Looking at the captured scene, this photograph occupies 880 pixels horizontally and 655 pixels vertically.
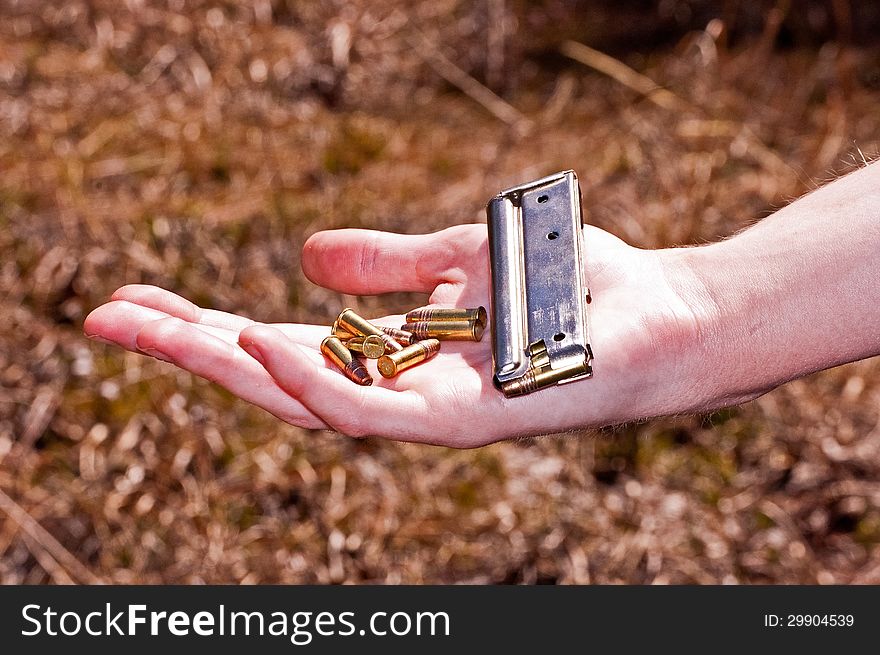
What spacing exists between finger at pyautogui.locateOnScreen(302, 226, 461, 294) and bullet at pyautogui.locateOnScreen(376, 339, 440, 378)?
380mm

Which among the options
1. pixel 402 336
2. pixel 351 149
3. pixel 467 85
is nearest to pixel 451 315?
pixel 402 336

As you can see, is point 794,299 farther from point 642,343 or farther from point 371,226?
point 371,226

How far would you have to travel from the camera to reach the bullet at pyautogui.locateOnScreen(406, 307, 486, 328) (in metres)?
2.92

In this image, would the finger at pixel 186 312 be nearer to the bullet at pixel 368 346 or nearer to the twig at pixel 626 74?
the bullet at pixel 368 346

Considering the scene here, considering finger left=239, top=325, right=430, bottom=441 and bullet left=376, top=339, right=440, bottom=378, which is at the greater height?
bullet left=376, top=339, right=440, bottom=378

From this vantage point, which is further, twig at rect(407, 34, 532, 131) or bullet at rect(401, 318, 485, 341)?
twig at rect(407, 34, 532, 131)

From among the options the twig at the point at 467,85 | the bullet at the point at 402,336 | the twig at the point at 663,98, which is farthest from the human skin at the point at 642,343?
the twig at the point at 467,85

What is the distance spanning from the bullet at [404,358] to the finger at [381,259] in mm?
380

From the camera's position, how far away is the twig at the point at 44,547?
4.00 meters

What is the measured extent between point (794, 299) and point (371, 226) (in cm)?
303

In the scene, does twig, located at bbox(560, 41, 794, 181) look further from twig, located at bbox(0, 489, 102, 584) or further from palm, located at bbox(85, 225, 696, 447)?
twig, located at bbox(0, 489, 102, 584)

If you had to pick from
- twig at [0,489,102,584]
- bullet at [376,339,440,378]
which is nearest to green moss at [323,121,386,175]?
twig at [0,489,102,584]

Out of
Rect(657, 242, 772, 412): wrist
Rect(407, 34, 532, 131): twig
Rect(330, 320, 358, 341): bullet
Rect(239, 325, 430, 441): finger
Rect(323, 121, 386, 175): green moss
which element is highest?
Rect(407, 34, 532, 131): twig

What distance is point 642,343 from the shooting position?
271 centimetres
